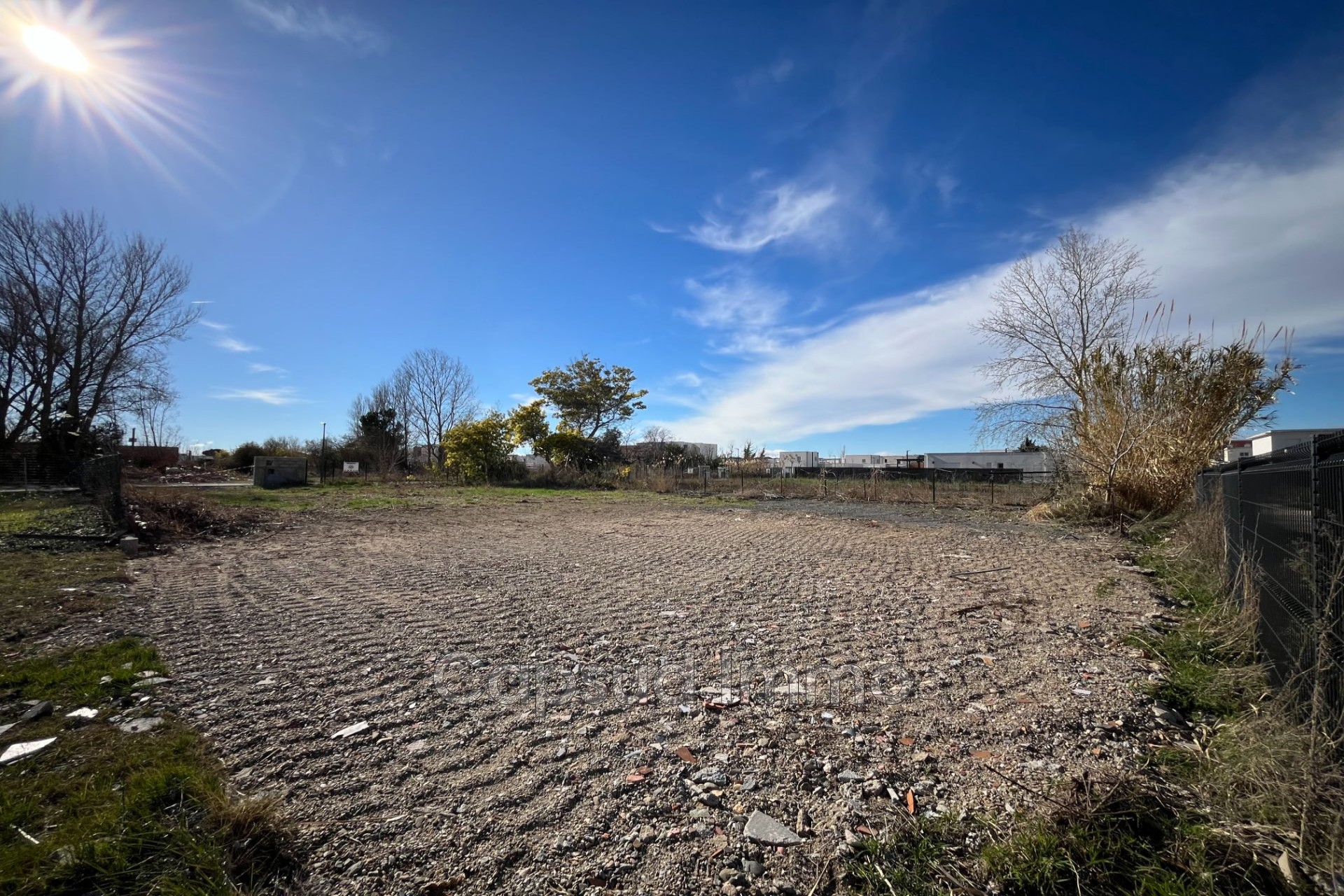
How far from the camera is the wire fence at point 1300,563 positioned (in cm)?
187

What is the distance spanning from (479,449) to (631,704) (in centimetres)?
2115

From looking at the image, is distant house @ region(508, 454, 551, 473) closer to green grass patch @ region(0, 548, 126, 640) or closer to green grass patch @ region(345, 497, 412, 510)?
green grass patch @ region(345, 497, 412, 510)

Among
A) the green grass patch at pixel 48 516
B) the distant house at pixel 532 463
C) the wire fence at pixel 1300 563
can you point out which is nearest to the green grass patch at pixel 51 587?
the green grass patch at pixel 48 516

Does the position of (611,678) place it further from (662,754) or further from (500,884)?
(500,884)

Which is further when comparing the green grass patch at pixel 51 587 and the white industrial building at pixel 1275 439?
the white industrial building at pixel 1275 439

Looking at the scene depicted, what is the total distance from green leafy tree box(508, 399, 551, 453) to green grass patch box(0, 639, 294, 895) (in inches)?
851

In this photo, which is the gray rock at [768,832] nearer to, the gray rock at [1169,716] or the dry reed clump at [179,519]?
the gray rock at [1169,716]

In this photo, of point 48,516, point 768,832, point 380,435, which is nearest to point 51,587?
point 48,516

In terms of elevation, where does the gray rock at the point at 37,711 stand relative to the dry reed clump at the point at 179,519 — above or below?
below

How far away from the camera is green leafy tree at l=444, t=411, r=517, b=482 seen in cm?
2233

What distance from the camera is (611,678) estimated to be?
9.89ft

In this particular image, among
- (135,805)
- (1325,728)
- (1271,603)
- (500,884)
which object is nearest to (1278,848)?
(1325,728)

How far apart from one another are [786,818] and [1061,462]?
40.4ft

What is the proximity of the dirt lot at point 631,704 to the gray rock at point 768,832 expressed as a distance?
0.03 meters
